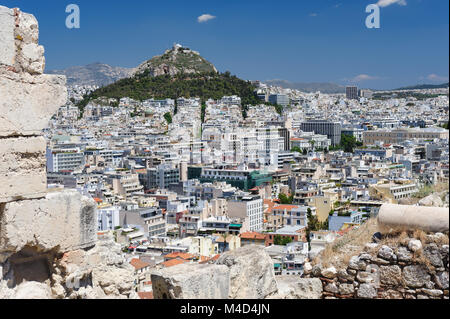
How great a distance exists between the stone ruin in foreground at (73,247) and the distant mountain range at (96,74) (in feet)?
286

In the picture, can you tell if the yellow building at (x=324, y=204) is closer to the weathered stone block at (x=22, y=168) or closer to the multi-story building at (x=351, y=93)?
the weathered stone block at (x=22, y=168)

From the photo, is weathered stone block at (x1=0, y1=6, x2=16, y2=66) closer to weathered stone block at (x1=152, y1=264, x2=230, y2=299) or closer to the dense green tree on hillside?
weathered stone block at (x1=152, y1=264, x2=230, y2=299)

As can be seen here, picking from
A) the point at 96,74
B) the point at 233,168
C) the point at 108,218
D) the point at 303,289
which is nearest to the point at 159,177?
the point at 233,168

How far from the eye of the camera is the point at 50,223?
7.50 ft

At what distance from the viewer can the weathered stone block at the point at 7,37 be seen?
2.22 meters

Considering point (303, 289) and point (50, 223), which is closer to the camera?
point (50, 223)

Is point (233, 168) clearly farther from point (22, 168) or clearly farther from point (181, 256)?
point (22, 168)

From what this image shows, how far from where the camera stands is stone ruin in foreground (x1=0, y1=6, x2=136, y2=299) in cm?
220

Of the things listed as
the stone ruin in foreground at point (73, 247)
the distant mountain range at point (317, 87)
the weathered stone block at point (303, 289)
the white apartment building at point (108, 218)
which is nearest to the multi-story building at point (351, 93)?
the distant mountain range at point (317, 87)

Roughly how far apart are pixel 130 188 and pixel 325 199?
435 inches

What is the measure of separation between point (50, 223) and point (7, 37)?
2.29 ft

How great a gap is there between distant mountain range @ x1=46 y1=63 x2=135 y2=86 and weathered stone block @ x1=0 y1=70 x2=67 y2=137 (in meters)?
87.0

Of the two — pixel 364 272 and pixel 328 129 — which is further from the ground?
pixel 328 129
